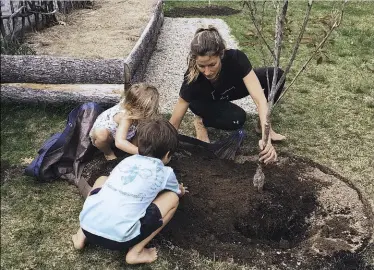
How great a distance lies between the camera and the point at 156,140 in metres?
2.99

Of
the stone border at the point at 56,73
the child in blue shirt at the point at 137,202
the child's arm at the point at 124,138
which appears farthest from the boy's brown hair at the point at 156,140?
the stone border at the point at 56,73

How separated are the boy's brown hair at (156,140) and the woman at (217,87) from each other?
2.41 ft

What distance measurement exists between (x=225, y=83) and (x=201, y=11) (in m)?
5.93

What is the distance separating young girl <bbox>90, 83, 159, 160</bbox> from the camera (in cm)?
365

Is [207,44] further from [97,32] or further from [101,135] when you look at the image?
[97,32]

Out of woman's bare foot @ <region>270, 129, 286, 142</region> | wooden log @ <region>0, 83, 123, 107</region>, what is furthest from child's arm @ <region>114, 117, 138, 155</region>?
woman's bare foot @ <region>270, 129, 286, 142</region>

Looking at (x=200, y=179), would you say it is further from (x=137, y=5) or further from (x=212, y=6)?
(x=212, y=6)

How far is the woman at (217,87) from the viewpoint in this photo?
3.52m

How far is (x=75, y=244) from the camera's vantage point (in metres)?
3.06

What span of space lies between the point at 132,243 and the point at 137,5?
7.05m

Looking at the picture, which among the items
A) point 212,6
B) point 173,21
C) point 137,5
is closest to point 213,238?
point 173,21

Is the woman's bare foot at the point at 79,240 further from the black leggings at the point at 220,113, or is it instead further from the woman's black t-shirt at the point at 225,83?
the black leggings at the point at 220,113

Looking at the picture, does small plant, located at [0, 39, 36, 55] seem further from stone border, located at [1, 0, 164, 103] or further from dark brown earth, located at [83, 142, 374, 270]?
dark brown earth, located at [83, 142, 374, 270]

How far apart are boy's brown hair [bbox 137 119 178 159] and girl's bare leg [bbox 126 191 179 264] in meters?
0.26
